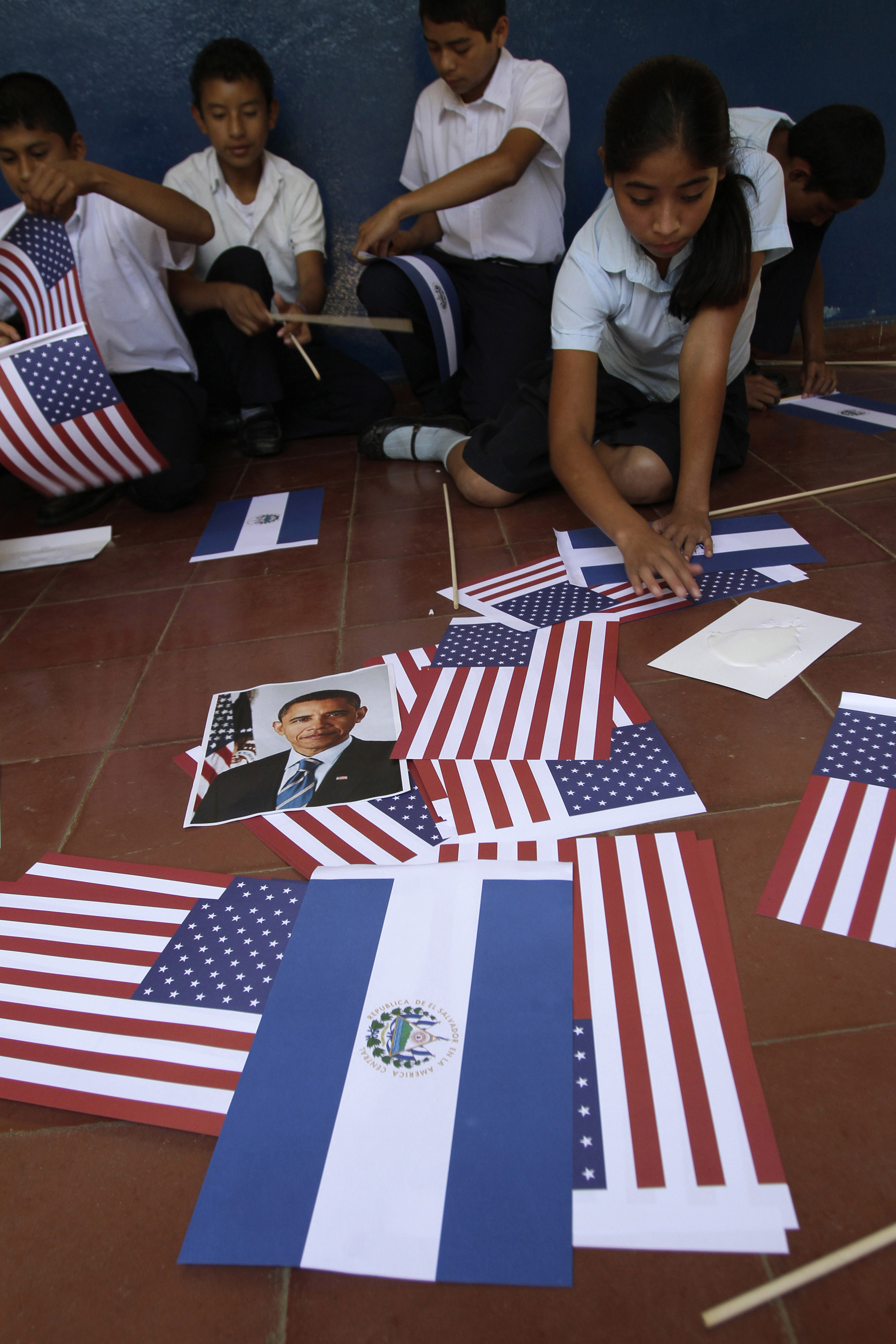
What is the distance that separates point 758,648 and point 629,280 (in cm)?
94

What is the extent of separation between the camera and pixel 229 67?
2.67 metres

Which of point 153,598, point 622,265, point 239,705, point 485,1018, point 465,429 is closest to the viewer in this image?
point 485,1018

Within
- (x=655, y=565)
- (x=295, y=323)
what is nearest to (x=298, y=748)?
(x=655, y=565)

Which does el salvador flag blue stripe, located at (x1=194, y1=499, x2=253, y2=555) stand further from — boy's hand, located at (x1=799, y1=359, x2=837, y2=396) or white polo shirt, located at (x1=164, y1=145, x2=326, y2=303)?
boy's hand, located at (x1=799, y1=359, x2=837, y2=396)

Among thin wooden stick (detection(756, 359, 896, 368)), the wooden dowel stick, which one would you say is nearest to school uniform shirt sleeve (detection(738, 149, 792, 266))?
the wooden dowel stick

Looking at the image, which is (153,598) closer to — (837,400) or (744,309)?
(744,309)

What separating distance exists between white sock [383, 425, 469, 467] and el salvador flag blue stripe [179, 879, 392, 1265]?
1806 mm

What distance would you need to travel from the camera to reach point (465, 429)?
2.72 metres

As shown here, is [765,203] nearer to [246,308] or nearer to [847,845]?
[847,845]

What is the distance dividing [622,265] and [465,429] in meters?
0.96

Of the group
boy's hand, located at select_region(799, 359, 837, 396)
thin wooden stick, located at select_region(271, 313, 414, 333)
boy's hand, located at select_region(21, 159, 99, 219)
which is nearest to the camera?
boy's hand, located at select_region(21, 159, 99, 219)

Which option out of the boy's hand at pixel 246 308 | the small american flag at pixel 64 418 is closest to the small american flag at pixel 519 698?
the small american flag at pixel 64 418

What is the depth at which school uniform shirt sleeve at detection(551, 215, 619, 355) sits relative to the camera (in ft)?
6.13

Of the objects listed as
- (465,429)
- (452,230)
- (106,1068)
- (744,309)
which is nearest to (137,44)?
(452,230)
